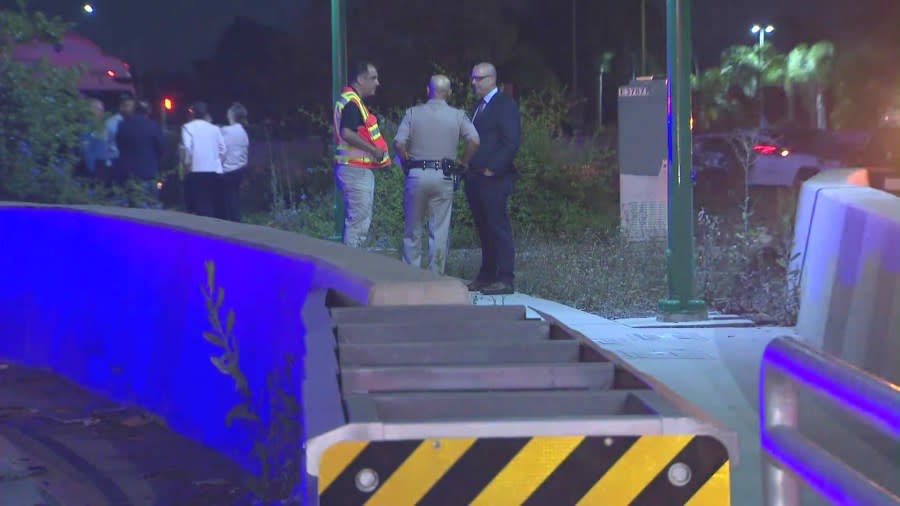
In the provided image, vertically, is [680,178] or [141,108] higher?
[141,108]

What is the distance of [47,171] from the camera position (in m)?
13.0

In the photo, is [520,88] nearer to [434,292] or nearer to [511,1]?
[511,1]

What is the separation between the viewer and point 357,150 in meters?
11.5

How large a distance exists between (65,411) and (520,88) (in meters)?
38.7

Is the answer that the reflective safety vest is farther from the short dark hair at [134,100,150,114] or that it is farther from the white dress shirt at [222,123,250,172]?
the short dark hair at [134,100,150,114]

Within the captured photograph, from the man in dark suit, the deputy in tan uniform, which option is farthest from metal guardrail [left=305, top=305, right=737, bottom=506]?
the man in dark suit

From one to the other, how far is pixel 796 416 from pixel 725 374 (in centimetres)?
492

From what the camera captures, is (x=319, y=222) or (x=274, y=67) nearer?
(x=319, y=222)

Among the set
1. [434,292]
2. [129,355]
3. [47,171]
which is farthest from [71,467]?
[47,171]

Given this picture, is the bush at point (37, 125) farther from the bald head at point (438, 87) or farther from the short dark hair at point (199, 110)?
the bald head at point (438, 87)

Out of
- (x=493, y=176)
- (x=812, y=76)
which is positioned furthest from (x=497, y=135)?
(x=812, y=76)

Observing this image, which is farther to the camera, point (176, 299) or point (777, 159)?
point (777, 159)

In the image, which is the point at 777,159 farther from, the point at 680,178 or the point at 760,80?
the point at 760,80

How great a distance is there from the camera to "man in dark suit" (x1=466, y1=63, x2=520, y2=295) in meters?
10.9
